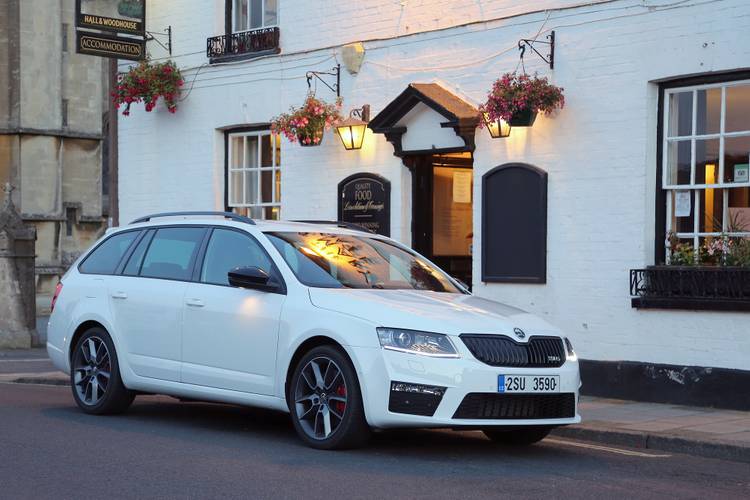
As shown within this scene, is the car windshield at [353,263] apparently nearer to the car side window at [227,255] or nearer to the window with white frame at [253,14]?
the car side window at [227,255]

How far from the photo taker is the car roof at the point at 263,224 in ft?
33.1

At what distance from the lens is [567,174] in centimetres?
1333

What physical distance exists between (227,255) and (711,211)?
16.7ft

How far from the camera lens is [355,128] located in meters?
15.5

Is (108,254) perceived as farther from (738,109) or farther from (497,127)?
(738,109)

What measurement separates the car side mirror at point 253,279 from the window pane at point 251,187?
26.6ft

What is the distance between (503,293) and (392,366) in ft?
18.9

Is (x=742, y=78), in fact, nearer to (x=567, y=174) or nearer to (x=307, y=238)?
(x=567, y=174)

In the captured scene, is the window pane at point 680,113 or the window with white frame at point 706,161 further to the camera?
the window pane at point 680,113

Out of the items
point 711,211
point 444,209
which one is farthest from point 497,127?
point 711,211

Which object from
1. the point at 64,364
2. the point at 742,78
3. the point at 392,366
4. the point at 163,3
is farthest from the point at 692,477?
the point at 163,3

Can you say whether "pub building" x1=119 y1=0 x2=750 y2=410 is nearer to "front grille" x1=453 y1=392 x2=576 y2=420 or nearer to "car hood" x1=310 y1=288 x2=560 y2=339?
"front grille" x1=453 y1=392 x2=576 y2=420

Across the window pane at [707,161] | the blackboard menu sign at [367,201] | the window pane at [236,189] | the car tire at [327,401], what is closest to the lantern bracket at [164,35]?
the window pane at [236,189]

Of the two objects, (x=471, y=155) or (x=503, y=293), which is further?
(x=471, y=155)
